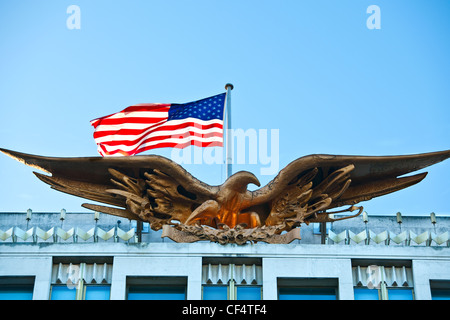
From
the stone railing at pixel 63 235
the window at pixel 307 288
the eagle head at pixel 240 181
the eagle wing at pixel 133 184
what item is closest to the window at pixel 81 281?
the stone railing at pixel 63 235

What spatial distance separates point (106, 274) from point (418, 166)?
11.5 metres

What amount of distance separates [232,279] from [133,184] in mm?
4871

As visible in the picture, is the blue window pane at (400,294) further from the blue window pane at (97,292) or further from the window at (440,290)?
the blue window pane at (97,292)

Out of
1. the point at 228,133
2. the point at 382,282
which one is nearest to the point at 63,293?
the point at 228,133

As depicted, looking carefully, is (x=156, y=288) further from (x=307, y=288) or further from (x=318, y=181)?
(x=318, y=181)

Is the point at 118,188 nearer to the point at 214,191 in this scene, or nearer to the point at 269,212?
the point at 214,191

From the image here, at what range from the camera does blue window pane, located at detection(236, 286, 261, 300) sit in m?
28.6

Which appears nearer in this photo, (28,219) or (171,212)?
(171,212)

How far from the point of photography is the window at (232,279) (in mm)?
28594

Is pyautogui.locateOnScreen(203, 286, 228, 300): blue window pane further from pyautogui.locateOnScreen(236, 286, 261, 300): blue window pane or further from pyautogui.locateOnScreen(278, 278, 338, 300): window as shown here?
pyautogui.locateOnScreen(278, 278, 338, 300): window

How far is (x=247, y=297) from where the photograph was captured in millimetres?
28578
